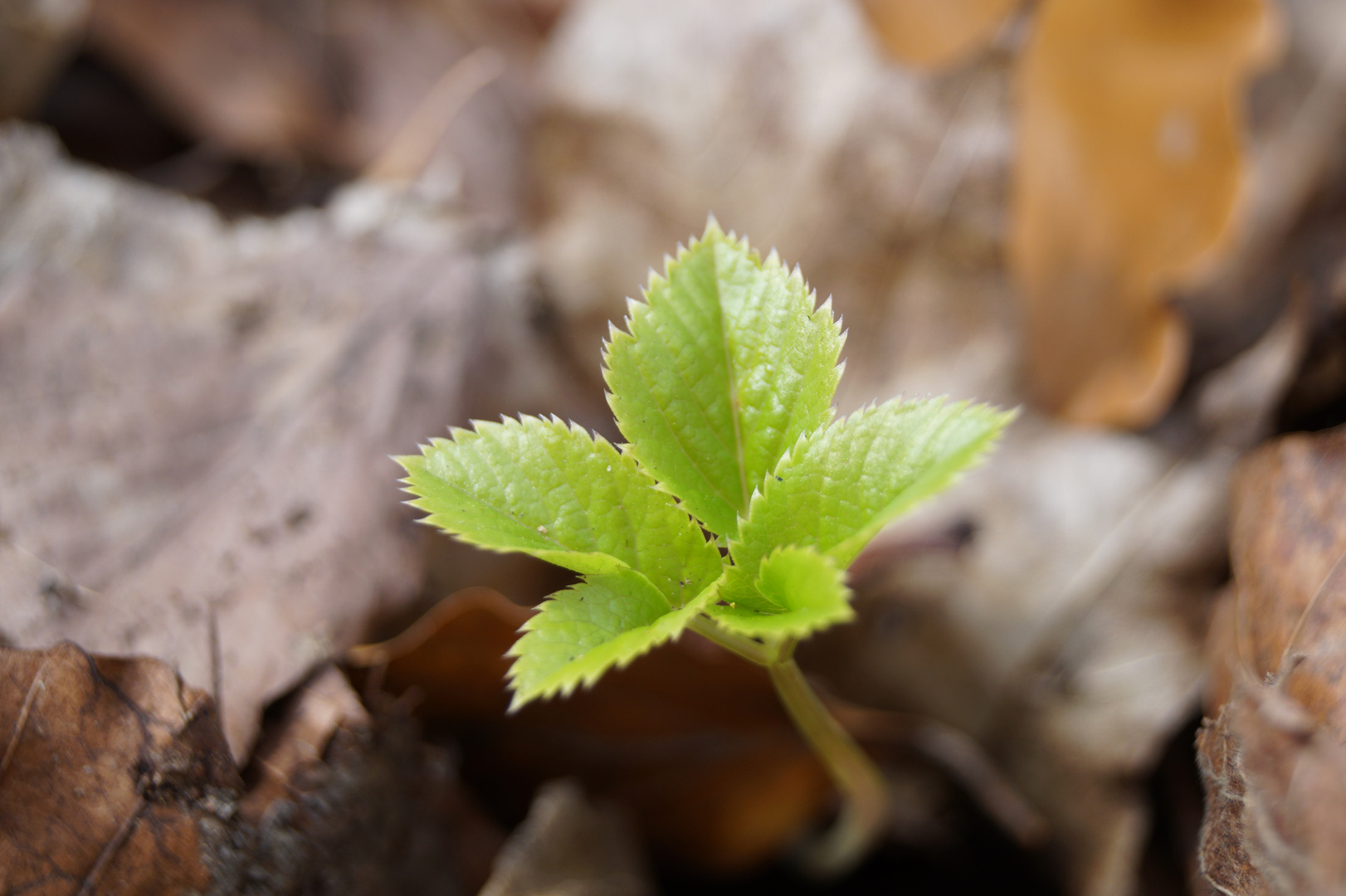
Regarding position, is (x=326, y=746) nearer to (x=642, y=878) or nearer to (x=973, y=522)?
(x=642, y=878)

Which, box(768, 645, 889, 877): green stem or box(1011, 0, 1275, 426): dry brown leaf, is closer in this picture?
box(768, 645, 889, 877): green stem

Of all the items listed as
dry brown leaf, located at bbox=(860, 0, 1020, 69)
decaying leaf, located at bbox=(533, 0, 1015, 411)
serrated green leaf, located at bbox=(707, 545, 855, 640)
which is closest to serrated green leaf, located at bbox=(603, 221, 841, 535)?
serrated green leaf, located at bbox=(707, 545, 855, 640)

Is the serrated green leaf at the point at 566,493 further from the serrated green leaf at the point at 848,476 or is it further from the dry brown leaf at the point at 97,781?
the dry brown leaf at the point at 97,781

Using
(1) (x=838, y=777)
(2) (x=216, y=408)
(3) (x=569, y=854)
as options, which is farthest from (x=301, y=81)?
(1) (x=838, y=777)

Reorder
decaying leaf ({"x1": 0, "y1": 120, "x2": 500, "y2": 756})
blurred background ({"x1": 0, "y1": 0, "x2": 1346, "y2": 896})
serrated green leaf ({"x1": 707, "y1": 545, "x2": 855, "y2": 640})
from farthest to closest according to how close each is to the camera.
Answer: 1. blurred background ({"x1": 0, "y1": 0, "x2": 1346, "y2": 896})
2. decaying leaf ({"x1": 0, "y1": 120, "x2": 500, "y2": 756})
3. serrated green leaf ({"x1": 707, "y1": 545, "x2": 855, "y2": 640})

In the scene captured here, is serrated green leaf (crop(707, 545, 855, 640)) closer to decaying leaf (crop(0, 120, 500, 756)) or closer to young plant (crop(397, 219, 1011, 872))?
young plant (crop(397, 219, 1011, 872))

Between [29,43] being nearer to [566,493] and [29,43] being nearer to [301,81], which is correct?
[301,81]
